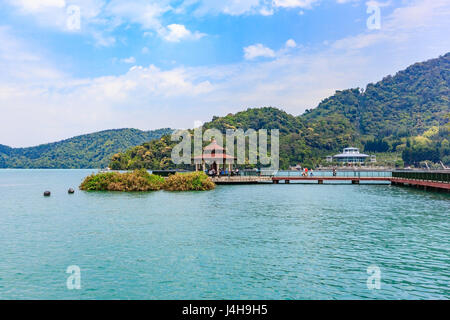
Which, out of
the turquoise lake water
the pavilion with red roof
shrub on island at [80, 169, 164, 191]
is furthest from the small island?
the turquoise lake water

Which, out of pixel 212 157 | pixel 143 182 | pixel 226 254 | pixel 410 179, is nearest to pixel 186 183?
pixel 143 182

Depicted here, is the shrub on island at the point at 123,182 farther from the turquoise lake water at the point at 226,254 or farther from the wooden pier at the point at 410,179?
the turquoise lake water at the point at 226,254

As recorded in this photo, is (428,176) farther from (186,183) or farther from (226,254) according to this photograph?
(226,254)

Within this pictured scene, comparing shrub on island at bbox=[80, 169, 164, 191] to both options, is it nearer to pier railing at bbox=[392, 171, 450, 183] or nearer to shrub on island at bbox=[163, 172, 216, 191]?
shrub on island at bbox=[163, 172, 216, 191]

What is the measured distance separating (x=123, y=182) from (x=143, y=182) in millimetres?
2822

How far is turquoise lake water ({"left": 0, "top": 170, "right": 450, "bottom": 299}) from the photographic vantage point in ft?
40.9

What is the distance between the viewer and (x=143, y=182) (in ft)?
174

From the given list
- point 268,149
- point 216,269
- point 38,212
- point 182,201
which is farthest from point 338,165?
point 216,269

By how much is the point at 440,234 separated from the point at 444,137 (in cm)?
17493
